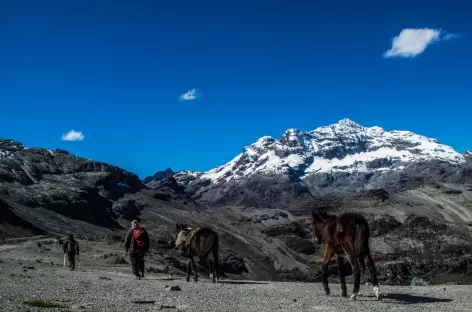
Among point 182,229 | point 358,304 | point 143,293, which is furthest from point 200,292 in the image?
point 182,229

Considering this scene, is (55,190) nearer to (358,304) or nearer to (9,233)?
(9,233)

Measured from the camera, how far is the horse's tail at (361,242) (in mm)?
19031

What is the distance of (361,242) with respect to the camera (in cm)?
1905

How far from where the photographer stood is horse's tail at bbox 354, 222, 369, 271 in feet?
62.4

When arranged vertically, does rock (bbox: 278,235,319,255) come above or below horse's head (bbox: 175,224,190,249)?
above

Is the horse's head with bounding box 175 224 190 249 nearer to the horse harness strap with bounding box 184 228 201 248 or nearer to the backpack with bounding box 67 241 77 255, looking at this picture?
the horse harness strap with bounding box 184 228 201 248

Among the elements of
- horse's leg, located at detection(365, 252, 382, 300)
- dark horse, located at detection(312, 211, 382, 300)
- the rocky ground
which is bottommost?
the rocky ground

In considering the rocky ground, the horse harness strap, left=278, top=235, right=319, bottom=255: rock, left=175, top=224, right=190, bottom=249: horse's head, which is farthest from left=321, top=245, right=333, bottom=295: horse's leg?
left=278, top=235, right=319, bottom=255: rock

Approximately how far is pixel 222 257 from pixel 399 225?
3087 inches

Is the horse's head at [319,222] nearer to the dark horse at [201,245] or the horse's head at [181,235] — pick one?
the dark horse at [201,245]

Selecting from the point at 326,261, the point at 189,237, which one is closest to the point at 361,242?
the point at 326,261

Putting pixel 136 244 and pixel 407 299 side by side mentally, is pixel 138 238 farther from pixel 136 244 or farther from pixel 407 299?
pixel 407 299

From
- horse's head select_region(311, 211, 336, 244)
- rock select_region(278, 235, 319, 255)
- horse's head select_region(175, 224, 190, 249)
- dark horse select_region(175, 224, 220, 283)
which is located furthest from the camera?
rock select_region(278, 235, 319, 255)

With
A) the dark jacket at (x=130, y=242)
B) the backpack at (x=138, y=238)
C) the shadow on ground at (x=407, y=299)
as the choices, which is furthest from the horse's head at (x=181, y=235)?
the shadow on ground at (x=407, y=299)
